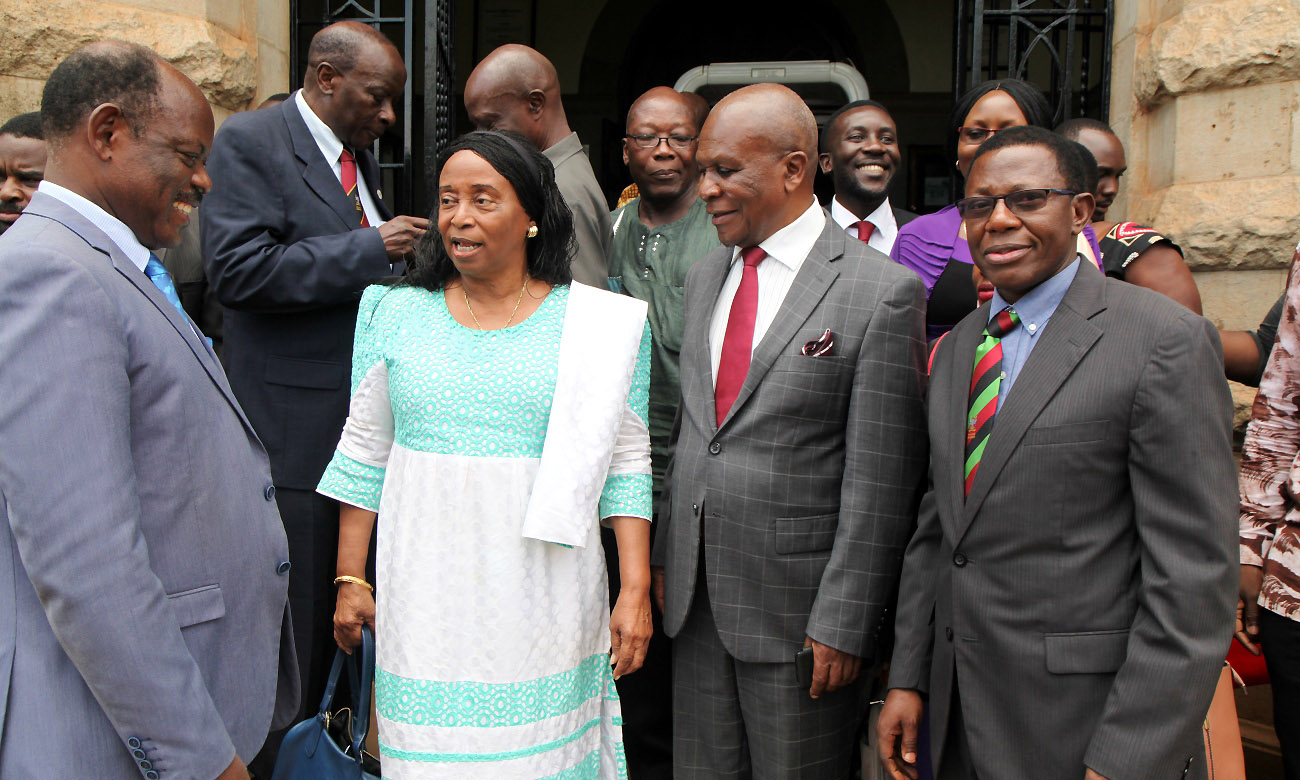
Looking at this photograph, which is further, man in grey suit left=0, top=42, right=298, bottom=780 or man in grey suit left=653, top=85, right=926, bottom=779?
man in grey suit left=653, top=85, right=926, bottom=779

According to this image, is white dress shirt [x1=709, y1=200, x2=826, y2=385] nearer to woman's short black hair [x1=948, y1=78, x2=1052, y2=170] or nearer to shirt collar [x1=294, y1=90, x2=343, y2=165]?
woman's short black hair [x1=948, y1=78, x2=1052, y2=170]

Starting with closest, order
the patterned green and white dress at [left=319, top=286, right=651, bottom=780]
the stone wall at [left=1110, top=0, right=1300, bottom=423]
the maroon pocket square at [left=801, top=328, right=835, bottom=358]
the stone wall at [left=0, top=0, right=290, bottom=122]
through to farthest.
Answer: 1. the patterned green and white dress at [left=319, top=286, right=651, bottom=780]
2. the maroon pocket square at [left=801, top=328, right=835, bottom=358]
3. the stone wall at [left=1110, top=0, right=1300, bottom=423]
4. the stone wall at [left=0, top=0, right=290, bottom=122]

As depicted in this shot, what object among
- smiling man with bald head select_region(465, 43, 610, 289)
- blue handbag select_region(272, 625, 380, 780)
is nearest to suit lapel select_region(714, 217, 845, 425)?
smiling man with bald head select_region(465, 43, 610, 289)

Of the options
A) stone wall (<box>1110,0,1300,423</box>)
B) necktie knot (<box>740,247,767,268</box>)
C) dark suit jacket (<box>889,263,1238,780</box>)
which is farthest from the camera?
stone wall (<box>1110,0,1300,423</box>)

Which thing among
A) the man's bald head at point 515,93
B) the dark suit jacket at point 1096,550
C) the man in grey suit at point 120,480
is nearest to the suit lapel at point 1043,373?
the dark suit jacket at point 1096,550

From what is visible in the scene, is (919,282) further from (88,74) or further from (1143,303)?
(88,74)

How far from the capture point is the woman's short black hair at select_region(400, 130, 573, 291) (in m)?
2.72

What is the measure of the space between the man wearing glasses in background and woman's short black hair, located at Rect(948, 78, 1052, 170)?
929 mm

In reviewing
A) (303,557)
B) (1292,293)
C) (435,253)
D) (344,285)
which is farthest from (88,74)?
(1292,293)

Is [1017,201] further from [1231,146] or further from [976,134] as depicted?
[1231,146]

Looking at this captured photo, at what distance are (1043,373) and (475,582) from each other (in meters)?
1.37

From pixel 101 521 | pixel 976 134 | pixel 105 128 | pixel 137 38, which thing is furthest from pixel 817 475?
pixel 137 38

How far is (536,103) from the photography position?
150 inches

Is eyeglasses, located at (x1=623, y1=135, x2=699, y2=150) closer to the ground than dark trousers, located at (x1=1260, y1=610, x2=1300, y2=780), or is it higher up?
higher up
